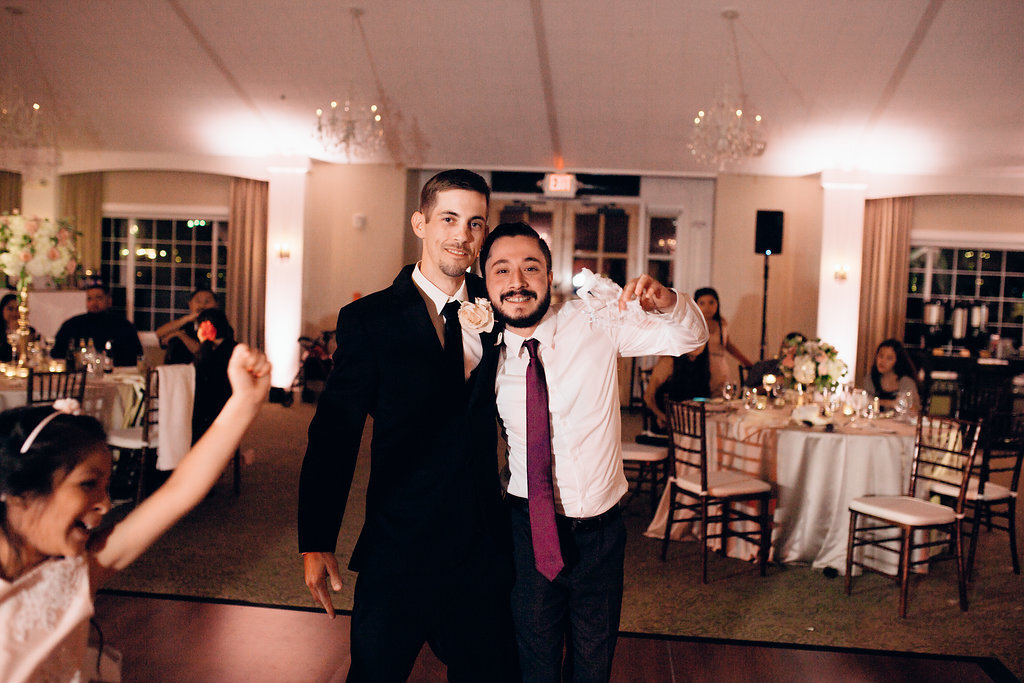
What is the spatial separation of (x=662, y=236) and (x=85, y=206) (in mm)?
8785

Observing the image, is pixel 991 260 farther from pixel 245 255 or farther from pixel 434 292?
pixel 434 292

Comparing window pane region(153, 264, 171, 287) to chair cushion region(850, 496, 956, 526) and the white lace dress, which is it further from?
the white lace dress

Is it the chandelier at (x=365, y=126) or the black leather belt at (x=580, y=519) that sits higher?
the chandelier at (x=365, y=126)

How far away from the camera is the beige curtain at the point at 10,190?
1109cm

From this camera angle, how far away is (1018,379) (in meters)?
8.92

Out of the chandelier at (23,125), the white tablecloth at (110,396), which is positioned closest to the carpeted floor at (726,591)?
the white tablecloth at (110,396)

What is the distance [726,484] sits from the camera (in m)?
4.26

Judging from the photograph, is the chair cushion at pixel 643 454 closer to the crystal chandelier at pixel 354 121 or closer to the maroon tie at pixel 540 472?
the maroon tie at pixel 540 472

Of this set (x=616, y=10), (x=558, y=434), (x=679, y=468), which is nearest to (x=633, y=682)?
(x=558, y=434)

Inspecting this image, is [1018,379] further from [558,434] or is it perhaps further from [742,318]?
[558,434]

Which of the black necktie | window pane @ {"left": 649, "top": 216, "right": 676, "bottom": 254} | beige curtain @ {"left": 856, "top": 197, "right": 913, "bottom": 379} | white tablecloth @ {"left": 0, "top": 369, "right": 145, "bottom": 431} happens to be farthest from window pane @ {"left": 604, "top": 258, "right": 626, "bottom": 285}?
the black necktie

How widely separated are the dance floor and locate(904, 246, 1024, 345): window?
8399 mm

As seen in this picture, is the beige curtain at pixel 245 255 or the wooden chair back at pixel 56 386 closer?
the wooden chair back at pixel 56 386

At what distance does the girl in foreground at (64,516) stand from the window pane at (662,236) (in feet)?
32.4
